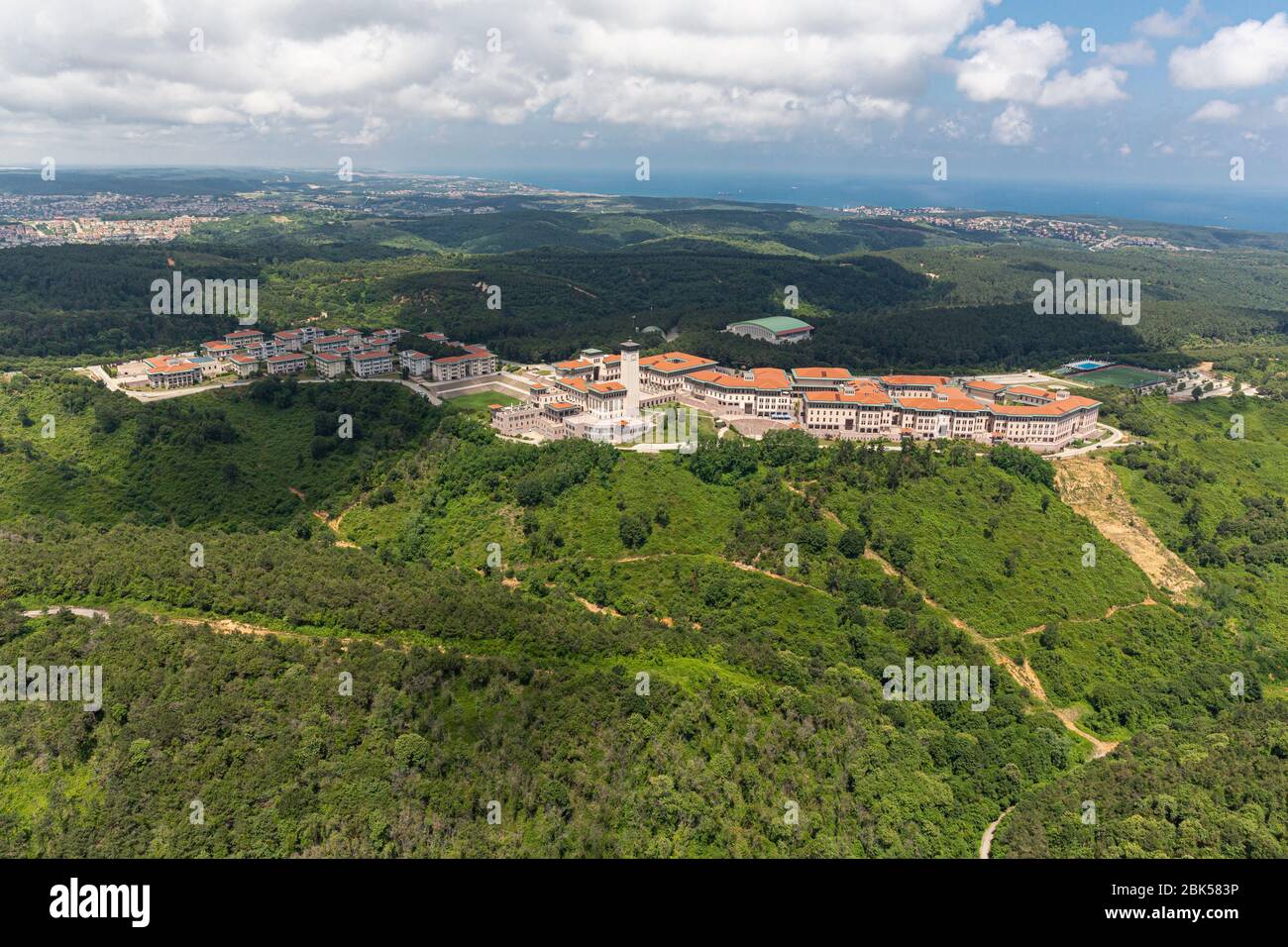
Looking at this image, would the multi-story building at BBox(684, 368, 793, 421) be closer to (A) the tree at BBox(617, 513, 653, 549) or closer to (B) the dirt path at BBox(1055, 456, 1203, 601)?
(A) the tree at BBox(617, 513, 653, 549)

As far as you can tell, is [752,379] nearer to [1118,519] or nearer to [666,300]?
[1118,519]

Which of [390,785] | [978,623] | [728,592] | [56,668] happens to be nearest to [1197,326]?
[978,623]

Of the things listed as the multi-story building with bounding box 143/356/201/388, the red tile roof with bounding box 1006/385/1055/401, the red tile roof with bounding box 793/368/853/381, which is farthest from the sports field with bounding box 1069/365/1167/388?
the multi-story building with bounding box 143/356/201/388

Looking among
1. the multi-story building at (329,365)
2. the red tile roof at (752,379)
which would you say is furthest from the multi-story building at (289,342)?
the red tile roof at (752,379)

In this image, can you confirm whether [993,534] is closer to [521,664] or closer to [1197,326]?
[521,664]

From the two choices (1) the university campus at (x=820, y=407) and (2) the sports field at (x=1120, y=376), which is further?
(2) the sports field at (x=1120, y=376)

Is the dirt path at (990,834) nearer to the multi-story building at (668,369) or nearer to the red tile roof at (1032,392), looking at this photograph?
the red tile roof at (1032,392)

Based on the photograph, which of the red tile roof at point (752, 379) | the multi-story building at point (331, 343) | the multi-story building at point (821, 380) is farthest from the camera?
the multi-story building at point (331, 343)
